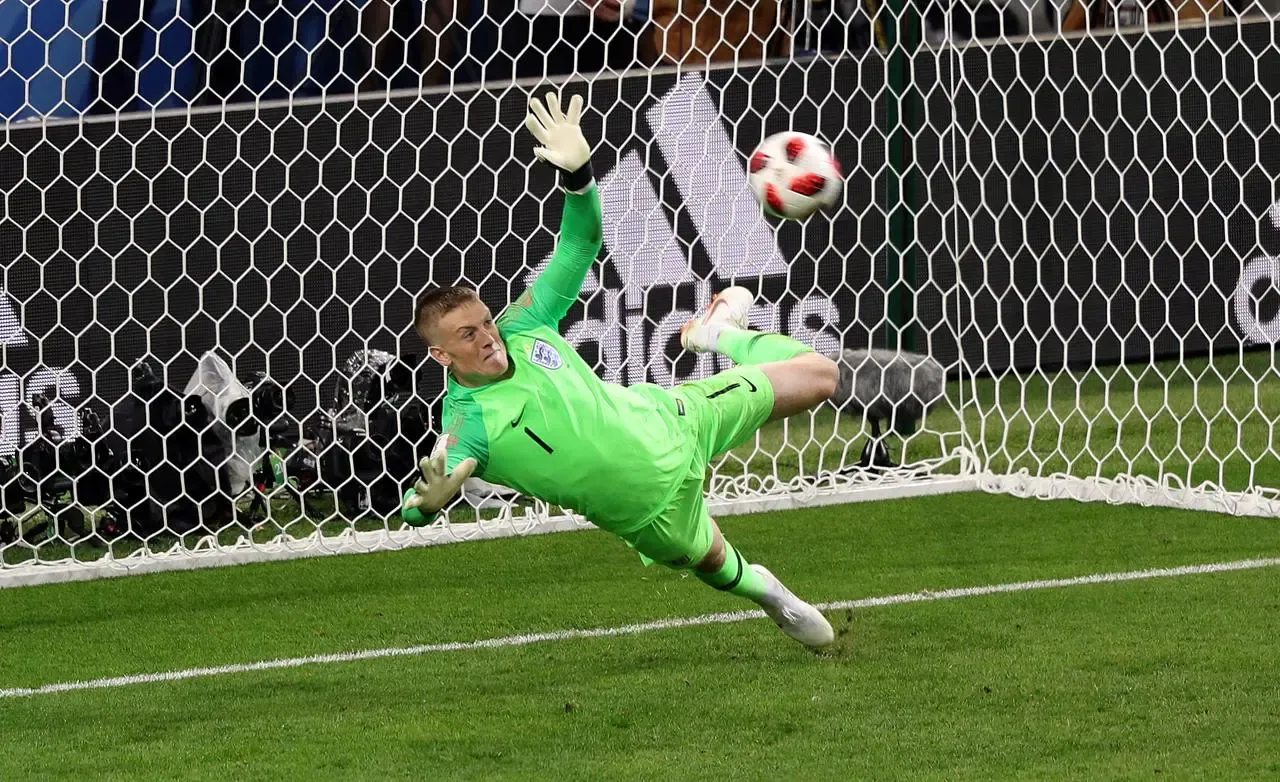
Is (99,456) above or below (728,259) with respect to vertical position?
below

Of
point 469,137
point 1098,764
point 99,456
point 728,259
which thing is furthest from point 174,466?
point 1098,764

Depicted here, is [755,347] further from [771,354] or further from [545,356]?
[545,356]

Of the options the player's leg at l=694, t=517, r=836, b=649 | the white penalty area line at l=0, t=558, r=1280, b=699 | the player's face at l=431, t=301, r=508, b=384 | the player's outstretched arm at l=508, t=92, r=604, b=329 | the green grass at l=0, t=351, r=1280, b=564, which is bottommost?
the green grass at l=0, t=351, r=1280, b=564

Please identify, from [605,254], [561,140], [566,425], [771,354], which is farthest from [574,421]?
[605,254]

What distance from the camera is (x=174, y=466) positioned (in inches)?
300

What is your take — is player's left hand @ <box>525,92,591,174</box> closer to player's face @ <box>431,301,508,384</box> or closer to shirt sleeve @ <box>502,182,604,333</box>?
shirt sleeve @ <box>502,182,604,333</box>

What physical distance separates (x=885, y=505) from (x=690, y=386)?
99.1 inches

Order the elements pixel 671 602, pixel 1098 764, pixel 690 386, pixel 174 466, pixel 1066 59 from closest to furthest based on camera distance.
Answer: pixel 1098 764 → pixel 690 386 → pixel 671 602 → pixel 174 466 → pixel 1066 59

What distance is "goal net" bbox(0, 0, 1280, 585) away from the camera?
7953 millimetres

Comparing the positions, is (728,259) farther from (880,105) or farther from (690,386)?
(690,386)

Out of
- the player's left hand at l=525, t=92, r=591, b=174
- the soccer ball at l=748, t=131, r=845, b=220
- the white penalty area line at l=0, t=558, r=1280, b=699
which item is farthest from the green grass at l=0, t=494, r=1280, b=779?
the player's left hand at l=525, t=92, r=591, b=174

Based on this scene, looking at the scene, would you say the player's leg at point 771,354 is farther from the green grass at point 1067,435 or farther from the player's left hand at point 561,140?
the green grass at point 1067,435

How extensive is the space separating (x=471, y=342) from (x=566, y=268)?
0.45 metres

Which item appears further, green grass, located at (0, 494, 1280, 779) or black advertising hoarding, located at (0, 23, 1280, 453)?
black advertising hoarding, located at (0, 23, 1280, 453)
